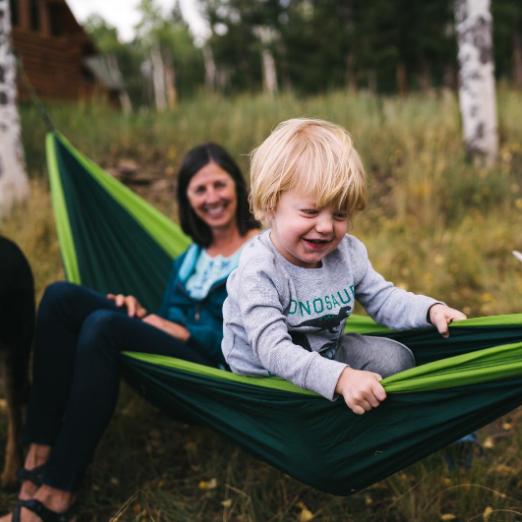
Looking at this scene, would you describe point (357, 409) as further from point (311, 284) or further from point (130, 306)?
point (130, 306)

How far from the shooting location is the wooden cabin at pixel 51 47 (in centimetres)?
1247

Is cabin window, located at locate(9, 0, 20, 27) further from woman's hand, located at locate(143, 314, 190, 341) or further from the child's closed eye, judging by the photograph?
the child's closed eye

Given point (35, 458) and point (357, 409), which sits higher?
point (357, 409)

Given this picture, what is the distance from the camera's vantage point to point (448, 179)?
4195mm

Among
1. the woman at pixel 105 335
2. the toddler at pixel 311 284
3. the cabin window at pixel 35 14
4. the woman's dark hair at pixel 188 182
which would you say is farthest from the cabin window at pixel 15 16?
the toddler at pixel 311 284

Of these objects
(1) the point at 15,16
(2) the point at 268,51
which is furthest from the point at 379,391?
(2) the point at 268,51

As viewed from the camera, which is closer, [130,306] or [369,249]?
[130,306]

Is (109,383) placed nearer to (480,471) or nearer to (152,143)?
(480,471)

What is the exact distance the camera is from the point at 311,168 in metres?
1.29

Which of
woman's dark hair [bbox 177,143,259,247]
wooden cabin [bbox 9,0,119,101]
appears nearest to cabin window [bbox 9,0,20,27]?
wooden cabin [bbox 9,0,119,101]

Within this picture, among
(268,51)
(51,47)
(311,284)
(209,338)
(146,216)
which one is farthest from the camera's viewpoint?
(268,51)

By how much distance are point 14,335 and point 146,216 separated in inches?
34.9

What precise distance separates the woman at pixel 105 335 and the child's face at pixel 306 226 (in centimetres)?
57

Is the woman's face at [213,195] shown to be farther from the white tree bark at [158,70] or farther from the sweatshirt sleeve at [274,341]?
the white tree bark at [158,70]
